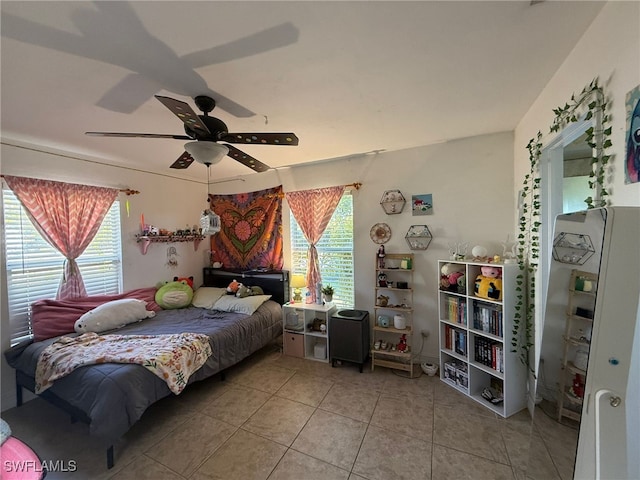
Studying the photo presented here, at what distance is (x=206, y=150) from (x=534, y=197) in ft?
8.23

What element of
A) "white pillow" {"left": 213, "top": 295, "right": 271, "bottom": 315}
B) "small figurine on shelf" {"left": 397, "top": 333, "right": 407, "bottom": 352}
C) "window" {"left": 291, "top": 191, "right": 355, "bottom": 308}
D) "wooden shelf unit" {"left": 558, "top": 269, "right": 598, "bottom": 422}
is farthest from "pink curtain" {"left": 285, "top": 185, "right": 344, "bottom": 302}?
"wooden shelf unit" {"left": 558, "top": 269, "right": 598, "bottom": 422}

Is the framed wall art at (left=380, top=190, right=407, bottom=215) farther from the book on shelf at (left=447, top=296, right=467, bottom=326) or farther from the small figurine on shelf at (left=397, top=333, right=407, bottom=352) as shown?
the small figurine on shelf at (left=397, top=333, right=407, bottom=352)

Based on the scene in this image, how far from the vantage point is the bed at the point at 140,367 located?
1.72 metres

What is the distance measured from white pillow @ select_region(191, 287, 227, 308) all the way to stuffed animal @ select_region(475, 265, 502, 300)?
3141 millimetres

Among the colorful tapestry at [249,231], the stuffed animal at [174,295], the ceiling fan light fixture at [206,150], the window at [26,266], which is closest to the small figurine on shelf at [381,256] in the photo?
the colorful tapestry at [249,231]

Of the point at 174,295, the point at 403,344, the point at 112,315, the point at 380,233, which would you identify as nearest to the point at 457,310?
the point at 403,344

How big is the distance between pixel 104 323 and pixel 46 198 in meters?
1.40

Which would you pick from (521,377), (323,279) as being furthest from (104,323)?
(521,377)

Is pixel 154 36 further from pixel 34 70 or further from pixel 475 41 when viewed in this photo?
pixel 475 41

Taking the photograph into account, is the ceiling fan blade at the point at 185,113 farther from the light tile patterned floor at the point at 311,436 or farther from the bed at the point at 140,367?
A: the light tile patterned floor at the point at 311,436

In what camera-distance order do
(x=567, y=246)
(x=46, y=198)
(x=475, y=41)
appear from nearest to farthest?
(x=567, y=246) → (x=475, y=41) → (x=46, y=198)

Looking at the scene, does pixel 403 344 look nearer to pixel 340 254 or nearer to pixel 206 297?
pixel 340 254

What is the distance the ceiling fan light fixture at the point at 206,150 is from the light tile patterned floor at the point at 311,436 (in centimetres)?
208

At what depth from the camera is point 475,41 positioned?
4.38 feet
